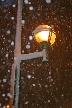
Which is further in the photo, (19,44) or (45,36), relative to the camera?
(45,36)

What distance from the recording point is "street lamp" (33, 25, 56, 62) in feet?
13.1

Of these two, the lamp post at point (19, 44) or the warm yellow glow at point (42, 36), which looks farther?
the warm yellow glow at point (42, 36)

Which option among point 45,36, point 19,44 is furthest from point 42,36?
point 19,44

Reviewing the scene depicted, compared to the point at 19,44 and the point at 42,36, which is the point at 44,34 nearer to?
the point at 42,36

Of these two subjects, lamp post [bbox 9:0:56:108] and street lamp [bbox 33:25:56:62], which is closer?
lamp post [bbox 9:0:56:108]

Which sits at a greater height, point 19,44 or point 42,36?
point 42,36

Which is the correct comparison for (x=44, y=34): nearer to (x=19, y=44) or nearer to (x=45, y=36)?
(x=45, y=36)

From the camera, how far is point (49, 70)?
1446 centimetres

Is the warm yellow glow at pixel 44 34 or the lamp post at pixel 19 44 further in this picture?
the warm yellow glow at pixel 44 34

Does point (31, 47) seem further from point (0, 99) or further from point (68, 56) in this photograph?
point (0, 99)

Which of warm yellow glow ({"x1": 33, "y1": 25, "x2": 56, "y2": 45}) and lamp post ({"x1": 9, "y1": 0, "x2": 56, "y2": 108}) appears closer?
lamp post ({"x1": 9, "y1": 0, "x2": 56, "y2": 108})

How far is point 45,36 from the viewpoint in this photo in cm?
402

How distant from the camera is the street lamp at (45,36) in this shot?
3.98 meters

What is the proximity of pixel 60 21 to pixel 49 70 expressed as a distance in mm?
2679
